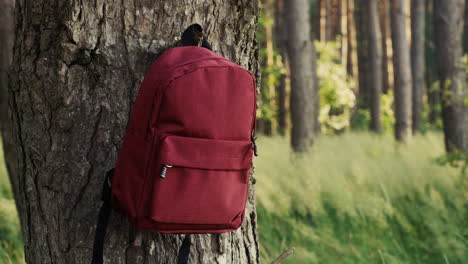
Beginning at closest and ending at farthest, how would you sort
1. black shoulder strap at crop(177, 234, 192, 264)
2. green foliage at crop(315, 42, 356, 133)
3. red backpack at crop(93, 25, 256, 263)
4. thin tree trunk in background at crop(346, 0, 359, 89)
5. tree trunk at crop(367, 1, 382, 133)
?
red backpack at crop(93, 25, 256, 263) → black shoulder strap at crop(177, 234, 192, 264) → tree trunk at crop(367, 1, 382, 133) → green foliage at crop(315, 42, 356, 133) → thin tree trunk in background at crop(346, 0, 359, 89)

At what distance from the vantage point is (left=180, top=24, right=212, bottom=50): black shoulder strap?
1.98 metres

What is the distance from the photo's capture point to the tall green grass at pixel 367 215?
11.6 feet

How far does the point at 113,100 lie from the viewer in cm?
196

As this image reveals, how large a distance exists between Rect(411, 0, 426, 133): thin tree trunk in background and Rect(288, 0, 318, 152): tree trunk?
6.60m

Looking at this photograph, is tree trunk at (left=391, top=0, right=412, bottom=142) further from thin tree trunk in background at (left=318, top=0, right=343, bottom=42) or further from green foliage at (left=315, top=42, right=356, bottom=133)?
thin tree trunk in background at (left=318, top=0, right=343, bottom=42)

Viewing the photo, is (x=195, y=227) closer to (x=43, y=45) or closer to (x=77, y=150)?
(x=77, y=150)

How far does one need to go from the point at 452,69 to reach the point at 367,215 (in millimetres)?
3876

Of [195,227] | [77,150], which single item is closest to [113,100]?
[77,150]

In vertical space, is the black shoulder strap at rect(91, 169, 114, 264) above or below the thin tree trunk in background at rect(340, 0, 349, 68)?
below

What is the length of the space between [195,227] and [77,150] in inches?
18.5

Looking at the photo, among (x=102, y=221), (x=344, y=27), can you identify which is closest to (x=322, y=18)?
(x=344, y=27)

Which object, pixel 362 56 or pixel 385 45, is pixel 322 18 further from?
pixel 362 56

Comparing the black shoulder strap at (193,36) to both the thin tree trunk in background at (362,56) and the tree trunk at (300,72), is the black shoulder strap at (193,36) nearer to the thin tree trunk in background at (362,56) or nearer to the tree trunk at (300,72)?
the tree trunk at (300,72)

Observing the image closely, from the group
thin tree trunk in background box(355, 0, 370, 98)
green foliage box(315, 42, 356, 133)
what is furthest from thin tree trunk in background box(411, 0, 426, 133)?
thin tree trunk in background box(355, 0, 370, 98)
